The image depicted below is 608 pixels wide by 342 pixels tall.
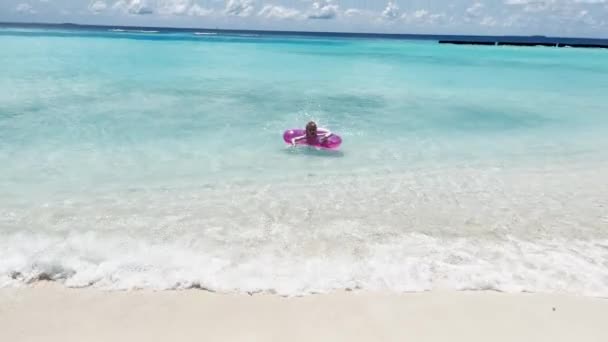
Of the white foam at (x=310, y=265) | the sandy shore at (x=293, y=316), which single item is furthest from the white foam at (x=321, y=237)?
the sandy shore at (x=293, y=316)

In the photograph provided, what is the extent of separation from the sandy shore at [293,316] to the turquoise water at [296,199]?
0.22m

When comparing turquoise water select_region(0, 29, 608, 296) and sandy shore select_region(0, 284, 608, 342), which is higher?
turquoise water select_region(0, 29, 608, 296)

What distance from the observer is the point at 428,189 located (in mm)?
7535

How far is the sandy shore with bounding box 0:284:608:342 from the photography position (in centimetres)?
390

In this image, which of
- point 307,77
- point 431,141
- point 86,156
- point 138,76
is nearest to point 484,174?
point 431,141

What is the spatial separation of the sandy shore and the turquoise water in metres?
0.22

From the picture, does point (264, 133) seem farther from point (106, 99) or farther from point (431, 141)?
point (106, 99)

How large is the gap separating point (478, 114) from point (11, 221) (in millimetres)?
13481

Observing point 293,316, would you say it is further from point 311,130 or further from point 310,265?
point 311,130

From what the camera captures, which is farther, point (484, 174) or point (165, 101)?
point (165, 101)

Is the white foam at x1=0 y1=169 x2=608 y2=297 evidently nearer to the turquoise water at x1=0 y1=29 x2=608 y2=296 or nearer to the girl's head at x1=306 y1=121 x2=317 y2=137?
the turquoise water at x1=0 y1=29 x2=608 y2=296

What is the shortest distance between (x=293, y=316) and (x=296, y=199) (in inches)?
117

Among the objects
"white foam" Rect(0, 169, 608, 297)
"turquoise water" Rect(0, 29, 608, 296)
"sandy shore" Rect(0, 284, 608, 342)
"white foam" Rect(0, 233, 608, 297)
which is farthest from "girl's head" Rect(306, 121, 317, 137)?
"sandy shore" Rect(0, 284, 608, 342)

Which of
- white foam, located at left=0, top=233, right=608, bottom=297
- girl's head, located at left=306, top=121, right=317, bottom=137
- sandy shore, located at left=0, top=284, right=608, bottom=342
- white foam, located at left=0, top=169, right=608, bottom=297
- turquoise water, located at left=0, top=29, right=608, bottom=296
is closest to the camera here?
sandy shore, located at left=0, top=284, right=608, bottom=342
